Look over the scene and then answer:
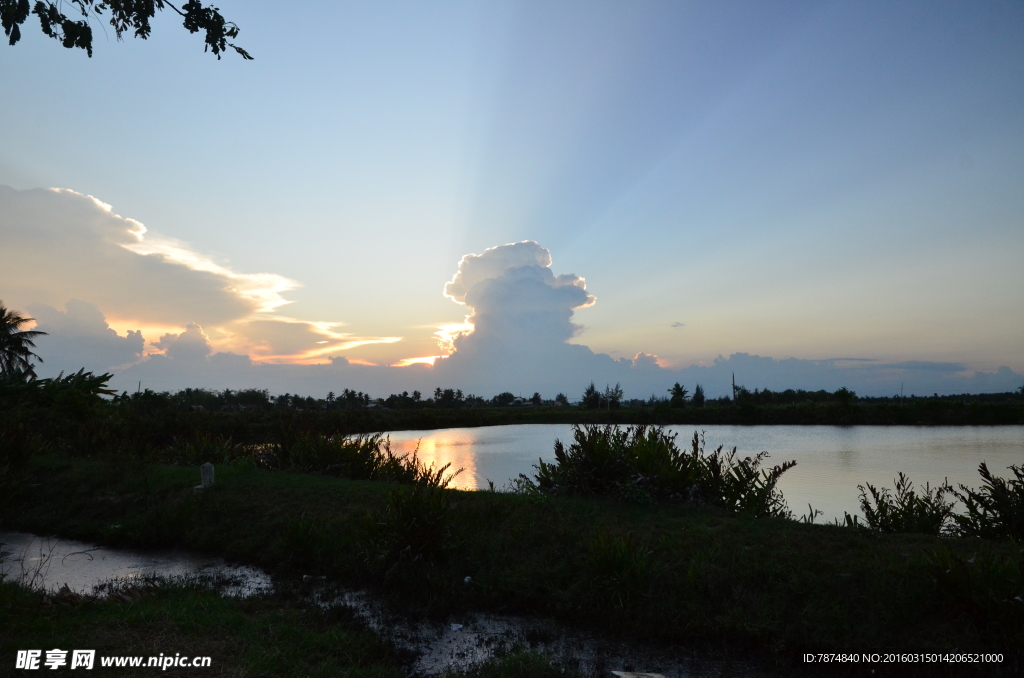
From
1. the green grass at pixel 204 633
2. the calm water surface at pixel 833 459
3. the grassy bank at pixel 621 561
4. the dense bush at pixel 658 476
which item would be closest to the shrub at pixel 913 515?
the dense bush at pixel 658 476

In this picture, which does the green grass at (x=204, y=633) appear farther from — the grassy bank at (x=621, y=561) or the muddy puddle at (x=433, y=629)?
the grassy bank at (x=621, y=561)

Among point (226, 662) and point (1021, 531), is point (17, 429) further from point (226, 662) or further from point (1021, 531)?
point (1021, 531)

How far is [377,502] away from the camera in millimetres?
9336

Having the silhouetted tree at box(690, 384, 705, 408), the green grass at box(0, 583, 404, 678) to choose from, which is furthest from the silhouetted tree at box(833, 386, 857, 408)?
the green grass at box(0, 583, 404, 678)

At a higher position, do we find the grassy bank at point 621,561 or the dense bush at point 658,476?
the dense bush at point 658,476

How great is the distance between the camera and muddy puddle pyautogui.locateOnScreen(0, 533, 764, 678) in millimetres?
5355

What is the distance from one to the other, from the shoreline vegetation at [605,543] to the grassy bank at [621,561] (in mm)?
21

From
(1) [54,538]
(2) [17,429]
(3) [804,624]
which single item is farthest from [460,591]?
(2) [17,429]

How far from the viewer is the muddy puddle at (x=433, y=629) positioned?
17.6 feet

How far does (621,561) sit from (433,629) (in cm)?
224

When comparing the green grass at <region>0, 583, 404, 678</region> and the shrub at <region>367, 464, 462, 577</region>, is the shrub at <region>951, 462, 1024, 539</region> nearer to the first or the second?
the shrub at <region>367, 464, 462, 577</region>

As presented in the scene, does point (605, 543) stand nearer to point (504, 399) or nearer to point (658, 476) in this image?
point (658, 476)

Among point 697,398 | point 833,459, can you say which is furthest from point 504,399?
point 833,459

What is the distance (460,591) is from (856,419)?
4716cm
